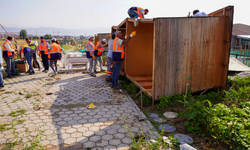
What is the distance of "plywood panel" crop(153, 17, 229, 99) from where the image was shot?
487cm

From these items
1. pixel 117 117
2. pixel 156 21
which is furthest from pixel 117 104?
pixel 156 21

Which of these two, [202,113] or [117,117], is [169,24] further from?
[117,117]

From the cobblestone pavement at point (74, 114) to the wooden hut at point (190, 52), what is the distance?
127 centimetres

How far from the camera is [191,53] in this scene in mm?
5262

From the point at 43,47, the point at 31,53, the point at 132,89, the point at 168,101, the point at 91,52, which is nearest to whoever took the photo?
the point at 168,101

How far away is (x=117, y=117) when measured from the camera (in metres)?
4.48

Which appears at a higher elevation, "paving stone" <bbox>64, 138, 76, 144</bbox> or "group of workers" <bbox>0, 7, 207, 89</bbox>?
"group of workers" <bbox>0, 7, 207, 89</bbox>

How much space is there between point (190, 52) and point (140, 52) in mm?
2853

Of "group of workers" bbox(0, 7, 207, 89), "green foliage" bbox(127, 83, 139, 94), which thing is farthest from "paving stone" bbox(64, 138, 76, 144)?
"group of workers" bbox(0, 7, 207, 89)

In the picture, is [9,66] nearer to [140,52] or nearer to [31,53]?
[31,53]

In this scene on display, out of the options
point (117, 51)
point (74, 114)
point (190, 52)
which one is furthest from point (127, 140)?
Answer: point (117, 51)

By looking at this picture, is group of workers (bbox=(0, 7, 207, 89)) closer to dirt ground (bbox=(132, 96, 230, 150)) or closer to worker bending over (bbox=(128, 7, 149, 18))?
worker bending over (bbox=(128, 7, 149, 18))

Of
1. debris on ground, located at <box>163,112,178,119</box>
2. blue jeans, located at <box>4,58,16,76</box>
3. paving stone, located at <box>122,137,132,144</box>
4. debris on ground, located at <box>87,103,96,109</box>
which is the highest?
blue jeans, located at <box>4,58,16,76</box>

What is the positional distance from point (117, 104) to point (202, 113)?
2.64m
